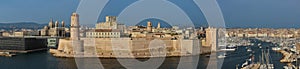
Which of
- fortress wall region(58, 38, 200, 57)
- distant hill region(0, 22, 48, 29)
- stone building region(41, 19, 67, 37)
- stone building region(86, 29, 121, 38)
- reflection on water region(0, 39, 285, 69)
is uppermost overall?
distant hill region(0, 22, 48, 29)

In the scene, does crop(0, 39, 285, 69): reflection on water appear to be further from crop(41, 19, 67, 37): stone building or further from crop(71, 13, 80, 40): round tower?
crop(41, 19, 67, 37): stone building

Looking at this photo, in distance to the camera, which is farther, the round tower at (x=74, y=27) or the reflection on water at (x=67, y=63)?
the round tower at (x=74, y=27)

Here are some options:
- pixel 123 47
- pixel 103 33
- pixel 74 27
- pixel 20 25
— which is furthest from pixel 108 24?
pixel 20 25

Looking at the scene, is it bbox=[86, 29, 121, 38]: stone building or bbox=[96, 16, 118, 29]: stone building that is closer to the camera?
bbox=[86, 29, 121, 38]: stone building

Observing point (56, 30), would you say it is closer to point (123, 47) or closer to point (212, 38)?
point (123, 47)

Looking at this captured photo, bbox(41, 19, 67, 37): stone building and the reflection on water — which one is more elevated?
bbox(41, 19, 67, 37): stone building

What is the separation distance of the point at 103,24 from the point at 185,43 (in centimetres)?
301

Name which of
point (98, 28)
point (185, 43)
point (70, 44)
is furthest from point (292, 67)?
point (98, 28)

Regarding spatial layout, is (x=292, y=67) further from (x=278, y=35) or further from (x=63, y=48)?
(x=278, y=35)

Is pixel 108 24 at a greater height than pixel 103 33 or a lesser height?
greater

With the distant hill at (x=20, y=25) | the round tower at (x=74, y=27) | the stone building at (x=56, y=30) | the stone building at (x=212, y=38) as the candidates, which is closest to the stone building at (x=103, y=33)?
the round tower at (x=74, y=27)

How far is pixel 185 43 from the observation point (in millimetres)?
9867

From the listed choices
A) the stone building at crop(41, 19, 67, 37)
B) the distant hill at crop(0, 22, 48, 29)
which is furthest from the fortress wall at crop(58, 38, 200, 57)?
the distant hill at crop(0, 22, 48, 29)

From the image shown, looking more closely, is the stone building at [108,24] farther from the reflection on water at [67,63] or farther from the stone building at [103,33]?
the reflection on water at [67,63]
